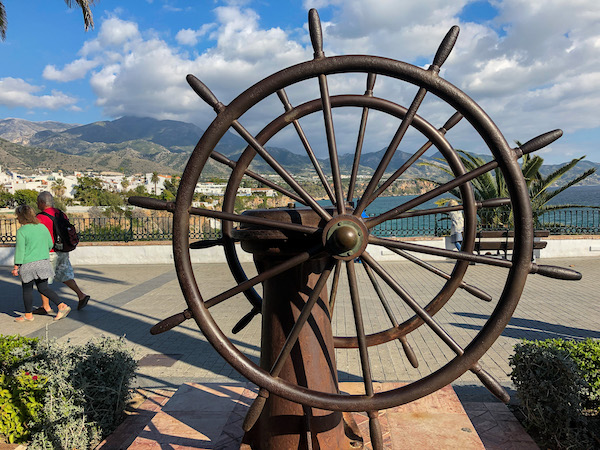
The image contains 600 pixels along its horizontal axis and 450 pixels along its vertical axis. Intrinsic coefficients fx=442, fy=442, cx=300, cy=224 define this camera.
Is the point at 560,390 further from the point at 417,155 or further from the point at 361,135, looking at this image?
the point at 361,135

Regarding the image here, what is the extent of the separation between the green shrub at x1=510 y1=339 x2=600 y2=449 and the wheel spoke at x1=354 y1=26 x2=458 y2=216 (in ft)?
7.05

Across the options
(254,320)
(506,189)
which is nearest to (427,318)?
(254,320)

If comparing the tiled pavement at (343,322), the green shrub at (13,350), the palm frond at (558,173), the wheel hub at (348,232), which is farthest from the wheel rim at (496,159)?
the palm frond at (558,173)

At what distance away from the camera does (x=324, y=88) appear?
1.75 m

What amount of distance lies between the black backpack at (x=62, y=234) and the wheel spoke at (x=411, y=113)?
5.93 metres

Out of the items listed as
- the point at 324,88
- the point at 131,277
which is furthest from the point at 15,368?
the point at 131,277

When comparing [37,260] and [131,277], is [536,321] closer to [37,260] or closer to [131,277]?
[37,260]

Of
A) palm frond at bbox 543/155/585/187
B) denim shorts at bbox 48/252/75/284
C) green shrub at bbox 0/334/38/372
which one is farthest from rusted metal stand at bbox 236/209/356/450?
palm frond at bbox 543/155/585/187

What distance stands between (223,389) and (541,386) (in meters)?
2.30

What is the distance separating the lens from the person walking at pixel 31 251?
598 cm

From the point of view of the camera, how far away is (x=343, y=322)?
6113 millimetres

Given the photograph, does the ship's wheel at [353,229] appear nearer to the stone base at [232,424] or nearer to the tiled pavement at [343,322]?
the stone base at [232,424]

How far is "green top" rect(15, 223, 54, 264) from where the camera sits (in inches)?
234

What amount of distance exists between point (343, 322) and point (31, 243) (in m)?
4.39
